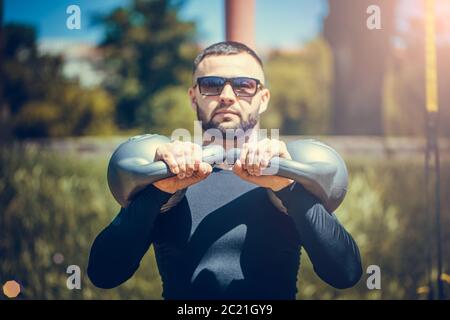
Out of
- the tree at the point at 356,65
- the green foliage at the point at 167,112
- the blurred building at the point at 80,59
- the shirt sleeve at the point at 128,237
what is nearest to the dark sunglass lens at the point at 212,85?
the shirt sleeve at the point at 128,237

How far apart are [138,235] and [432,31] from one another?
1901 mm

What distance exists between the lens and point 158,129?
14109 millimetres

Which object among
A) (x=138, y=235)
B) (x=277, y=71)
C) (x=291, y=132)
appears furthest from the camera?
(x=277, y=71)

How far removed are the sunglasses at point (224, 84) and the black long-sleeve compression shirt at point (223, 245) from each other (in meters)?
0.27

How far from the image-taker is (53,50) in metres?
14.9

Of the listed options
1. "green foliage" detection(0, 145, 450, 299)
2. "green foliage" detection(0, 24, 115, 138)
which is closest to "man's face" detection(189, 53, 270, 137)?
"green foliage" detection(0, 145, 450, 299)

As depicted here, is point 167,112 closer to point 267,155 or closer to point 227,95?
point 227,95

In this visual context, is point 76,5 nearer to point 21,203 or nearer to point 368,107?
point 21,203

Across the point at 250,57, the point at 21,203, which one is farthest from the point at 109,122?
the point at 250,57

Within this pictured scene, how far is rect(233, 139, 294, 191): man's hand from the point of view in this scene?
172 cm

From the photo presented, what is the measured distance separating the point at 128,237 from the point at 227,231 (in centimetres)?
32

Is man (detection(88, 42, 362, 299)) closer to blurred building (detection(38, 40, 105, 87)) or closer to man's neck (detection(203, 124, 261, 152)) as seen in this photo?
man's neck (detection(203, 124, 261, 152))

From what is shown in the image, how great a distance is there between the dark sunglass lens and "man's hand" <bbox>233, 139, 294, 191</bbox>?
313 mm

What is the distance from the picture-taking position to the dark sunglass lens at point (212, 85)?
200 centimetres
